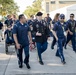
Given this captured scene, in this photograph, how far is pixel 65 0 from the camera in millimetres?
102750

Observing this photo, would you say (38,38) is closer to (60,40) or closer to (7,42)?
(60,40)

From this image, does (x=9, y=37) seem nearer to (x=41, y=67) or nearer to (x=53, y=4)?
(x=41, y=67)

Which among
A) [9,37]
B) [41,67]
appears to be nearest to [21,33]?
[41,67]

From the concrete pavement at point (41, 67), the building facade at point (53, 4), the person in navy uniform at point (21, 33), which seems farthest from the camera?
the building facade at point (53, 4)

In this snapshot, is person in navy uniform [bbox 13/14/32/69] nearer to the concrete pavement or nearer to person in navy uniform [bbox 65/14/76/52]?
the concrete pavement

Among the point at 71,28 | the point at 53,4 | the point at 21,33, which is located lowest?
the point at 53,4

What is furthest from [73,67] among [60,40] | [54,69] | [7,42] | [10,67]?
[7,42]

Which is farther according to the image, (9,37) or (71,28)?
(71,28)

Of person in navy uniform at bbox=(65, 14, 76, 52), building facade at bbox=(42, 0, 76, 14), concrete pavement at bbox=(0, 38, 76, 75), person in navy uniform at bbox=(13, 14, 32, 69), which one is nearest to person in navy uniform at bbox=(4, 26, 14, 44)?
concrete pavement at bbox=(0, 38, 76, 75)

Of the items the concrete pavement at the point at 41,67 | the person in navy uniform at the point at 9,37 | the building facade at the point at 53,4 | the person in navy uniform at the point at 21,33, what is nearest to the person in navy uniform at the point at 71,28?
the concrete pavement at the point at 41,67

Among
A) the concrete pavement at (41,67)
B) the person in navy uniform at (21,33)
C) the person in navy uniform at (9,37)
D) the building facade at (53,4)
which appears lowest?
the building facade at (53,4)

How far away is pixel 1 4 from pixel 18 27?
28.8 meters

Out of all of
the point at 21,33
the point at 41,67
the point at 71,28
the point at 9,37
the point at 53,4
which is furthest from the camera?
the point at 53,4

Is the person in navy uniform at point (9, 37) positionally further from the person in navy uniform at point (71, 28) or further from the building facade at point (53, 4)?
the building facade at point (53, 4)
